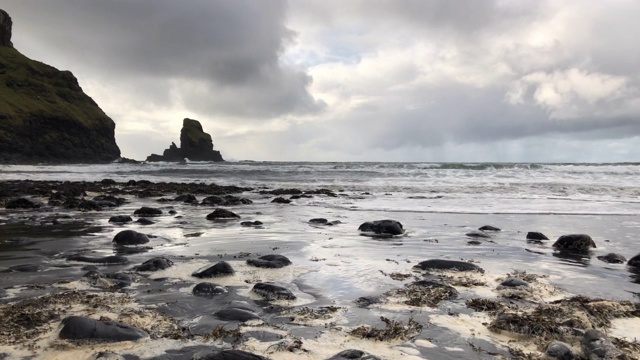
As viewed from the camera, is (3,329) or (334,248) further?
(334,248)

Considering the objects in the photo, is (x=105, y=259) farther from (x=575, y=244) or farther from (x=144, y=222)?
(x=575, y=244)

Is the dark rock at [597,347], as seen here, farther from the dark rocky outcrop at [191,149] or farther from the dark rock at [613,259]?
the dark rocky outcrop at [191,149]

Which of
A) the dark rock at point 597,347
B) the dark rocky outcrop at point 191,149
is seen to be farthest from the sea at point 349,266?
the dark rocky outcrop at point 191,149

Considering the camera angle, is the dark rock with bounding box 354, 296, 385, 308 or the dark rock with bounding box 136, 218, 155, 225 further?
the dark rock with bounding box 136, 218, 155, 225

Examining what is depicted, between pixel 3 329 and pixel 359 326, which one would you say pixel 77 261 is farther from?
pixel 359 326

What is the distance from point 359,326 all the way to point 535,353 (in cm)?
137

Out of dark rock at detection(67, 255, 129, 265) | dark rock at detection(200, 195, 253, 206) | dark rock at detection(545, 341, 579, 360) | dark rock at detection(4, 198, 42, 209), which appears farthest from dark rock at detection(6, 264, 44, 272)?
dark rock at detection(200, 195, 253, 206)

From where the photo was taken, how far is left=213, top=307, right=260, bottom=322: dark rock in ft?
12.5

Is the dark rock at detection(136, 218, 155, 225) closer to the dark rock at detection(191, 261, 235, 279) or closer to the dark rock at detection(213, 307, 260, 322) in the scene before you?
the dark rock at detection(191, 261, 235, 279)

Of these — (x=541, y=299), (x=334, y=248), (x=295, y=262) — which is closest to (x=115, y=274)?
(x=295, y=262)

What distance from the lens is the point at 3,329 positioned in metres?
3.39

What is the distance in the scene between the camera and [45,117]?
72312 mm

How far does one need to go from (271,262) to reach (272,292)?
55.8 inches

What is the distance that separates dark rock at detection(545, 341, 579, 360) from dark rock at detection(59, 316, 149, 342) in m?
3.08
